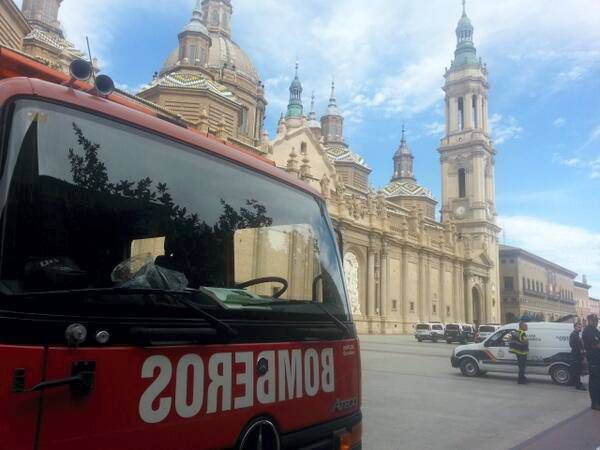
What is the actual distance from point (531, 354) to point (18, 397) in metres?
14.9

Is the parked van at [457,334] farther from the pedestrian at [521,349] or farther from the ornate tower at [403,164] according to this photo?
the ornate tower at [403,164]

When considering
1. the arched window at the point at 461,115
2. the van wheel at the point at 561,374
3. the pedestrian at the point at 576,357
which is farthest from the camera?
the arched window at the point at 461,115

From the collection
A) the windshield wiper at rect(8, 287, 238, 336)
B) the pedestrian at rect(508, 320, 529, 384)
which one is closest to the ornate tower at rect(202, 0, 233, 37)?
the pedestrian at rect(508, 320, 529, 384)

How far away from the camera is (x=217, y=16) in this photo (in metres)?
56.0

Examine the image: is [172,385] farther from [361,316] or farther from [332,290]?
[361,316]

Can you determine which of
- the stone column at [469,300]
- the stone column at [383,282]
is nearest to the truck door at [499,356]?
the stone column at [383,282]

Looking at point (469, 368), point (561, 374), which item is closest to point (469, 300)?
point (469, 368)

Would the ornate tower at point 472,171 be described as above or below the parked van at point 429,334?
above

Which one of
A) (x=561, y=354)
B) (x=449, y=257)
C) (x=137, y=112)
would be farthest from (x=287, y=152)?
(x=137, y=112)

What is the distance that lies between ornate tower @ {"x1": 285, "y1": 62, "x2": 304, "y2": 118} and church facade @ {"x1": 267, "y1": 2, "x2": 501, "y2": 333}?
0.18 metres

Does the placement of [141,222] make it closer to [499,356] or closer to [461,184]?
[499,356]

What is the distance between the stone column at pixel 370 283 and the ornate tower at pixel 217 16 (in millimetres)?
28948

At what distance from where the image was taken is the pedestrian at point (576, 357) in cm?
1295

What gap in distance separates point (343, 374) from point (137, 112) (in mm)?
2271
